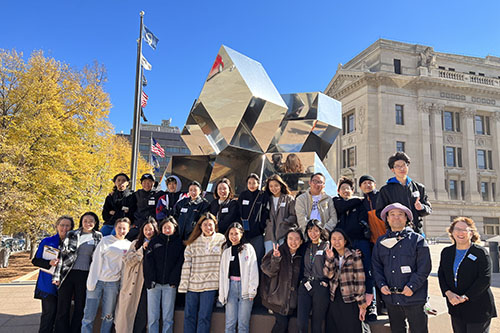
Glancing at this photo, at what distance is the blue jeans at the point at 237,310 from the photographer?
15.5 feet

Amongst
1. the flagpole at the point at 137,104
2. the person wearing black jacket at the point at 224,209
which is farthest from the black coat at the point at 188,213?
the flagpole at the point at 137,104

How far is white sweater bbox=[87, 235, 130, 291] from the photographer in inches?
199

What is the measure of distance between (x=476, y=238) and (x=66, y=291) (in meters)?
5.36

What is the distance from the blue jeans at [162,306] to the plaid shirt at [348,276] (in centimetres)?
213

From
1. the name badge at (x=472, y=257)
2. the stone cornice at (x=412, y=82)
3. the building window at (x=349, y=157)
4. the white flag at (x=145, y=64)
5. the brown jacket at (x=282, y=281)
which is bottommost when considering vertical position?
the brown jacket at (x=282, y=281)

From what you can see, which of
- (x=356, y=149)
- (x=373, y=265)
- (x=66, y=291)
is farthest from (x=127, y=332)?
(x=356, y=149)

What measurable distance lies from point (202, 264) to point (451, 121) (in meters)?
45.3

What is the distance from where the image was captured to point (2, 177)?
12164 mm

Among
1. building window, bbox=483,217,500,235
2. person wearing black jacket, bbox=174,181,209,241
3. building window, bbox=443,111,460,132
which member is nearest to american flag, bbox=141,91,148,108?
person wearing black jacket, bbox=174,181,209,241

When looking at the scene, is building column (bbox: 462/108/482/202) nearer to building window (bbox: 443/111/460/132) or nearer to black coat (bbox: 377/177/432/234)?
building window (bbox: 443/111/460/132)

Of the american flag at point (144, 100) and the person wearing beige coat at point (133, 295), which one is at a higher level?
the american flag at point (144, 100)

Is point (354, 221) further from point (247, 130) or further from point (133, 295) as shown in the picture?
point (247, 130)

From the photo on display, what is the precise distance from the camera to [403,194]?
15.6ft

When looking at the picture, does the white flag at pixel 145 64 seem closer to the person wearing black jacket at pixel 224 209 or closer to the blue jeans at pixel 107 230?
the blue jeans at pixel 107 230
